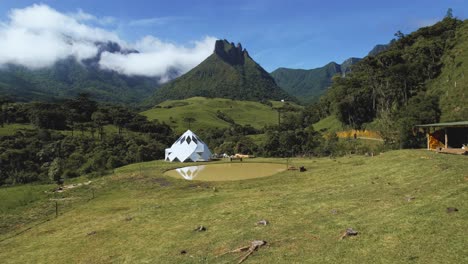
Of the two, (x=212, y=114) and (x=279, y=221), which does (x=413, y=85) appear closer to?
(x=279, y=221)

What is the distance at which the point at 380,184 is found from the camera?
18797 mm

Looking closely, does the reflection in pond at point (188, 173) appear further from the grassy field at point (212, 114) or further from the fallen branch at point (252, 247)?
the grassy field at point (212, 114)

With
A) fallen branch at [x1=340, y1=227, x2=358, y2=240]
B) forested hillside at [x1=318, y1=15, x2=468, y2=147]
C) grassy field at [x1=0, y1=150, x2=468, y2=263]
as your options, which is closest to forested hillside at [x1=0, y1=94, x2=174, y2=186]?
grassy field at [x1=0, y1=150, x2=468, y2=263]

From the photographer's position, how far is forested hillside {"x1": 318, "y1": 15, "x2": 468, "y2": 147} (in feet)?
170

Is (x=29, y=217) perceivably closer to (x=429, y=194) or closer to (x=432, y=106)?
(x=429, y=194)

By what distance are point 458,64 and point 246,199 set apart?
2391 inches

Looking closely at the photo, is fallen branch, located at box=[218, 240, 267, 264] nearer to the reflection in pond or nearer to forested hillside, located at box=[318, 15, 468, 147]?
the reflection in pond

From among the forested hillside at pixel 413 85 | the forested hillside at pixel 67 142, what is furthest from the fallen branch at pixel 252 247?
the forested hillside at pixel 413 85

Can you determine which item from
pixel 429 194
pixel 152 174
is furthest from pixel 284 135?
pixel 429 194

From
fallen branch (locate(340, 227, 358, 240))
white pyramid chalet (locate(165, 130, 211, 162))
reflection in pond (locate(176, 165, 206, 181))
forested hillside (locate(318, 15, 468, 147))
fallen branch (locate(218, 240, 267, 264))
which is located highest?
forested hillside (locate(318, 15, 468, 147))

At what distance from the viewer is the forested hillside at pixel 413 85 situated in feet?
170

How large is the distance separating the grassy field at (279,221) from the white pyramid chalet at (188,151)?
26294 millimetres

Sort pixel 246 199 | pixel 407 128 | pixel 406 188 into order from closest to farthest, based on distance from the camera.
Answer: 1. pixel 406 188
2. pixel 246 199
3. pixel 407 128

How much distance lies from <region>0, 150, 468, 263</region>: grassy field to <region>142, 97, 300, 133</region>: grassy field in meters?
108
